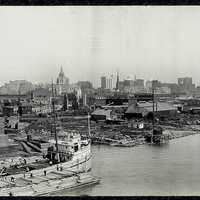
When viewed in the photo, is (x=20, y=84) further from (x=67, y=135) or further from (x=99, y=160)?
(x=99, y=160)

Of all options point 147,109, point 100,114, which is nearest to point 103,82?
point 100,114

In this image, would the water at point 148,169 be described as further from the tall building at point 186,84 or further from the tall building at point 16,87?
the tall building at point 16,87

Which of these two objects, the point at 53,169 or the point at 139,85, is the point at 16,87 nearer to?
the point at 53,169

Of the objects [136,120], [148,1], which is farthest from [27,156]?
[148,1]

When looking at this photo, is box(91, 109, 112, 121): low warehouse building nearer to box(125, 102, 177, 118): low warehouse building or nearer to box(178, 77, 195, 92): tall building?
box(125, 102, 177, 118): low warehouse building

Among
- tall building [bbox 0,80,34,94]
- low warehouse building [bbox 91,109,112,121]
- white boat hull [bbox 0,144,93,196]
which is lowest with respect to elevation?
white boat hull [bbox 0,144,93,196]

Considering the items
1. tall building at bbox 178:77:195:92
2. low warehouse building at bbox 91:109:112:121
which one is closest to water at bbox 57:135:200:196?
low warehouse building at bbox 91:109:112:121

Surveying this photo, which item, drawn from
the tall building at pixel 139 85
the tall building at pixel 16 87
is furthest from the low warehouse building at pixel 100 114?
the tall building at pixel 16 87
